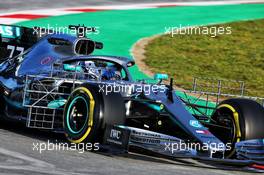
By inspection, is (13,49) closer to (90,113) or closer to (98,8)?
(90,113)

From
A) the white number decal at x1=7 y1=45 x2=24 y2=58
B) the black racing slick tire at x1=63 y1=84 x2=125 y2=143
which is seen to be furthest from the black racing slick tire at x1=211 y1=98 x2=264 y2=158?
the white number decal at x1=7 y1=45 x2=24 y2=58

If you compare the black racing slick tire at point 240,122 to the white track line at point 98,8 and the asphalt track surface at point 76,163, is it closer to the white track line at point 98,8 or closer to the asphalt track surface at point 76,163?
the asphalt track surface at point 76,163

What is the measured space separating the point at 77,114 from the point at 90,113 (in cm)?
38

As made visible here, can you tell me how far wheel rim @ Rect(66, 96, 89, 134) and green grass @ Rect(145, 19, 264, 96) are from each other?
6784 millimetres

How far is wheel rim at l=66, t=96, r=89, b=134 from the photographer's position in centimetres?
867

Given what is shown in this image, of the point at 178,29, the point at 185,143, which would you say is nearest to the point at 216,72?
the point at 178,29

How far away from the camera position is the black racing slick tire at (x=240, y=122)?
879 cm

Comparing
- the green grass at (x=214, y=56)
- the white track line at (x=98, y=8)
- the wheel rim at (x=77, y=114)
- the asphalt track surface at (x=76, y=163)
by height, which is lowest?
the asphalt track surface at (x=76, y=163)

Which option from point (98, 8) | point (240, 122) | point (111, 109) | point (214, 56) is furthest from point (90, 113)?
point (98, 8)

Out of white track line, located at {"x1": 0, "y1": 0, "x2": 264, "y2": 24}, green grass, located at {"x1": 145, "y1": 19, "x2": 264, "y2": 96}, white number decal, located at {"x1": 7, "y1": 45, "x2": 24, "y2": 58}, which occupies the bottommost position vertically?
white number decal, located at {"x1": 7, "y1": 45, "x2": 24, "y2": 58}

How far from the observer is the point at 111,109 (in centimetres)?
842

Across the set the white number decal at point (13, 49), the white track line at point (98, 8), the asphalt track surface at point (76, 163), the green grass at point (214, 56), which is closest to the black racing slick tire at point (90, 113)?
the asphalt track surface at point (76, 163)

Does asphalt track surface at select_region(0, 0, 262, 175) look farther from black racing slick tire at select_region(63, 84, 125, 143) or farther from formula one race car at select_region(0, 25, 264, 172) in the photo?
black racing slick tire at select_region(63, 84, 125, 143)

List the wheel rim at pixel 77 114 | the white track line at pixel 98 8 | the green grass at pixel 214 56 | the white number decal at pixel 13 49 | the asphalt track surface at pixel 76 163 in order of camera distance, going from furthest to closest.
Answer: the white track line at pixel 98 8 → the green grass at pixel 214 56 → the white number decal at pixel 13 49 → the wheel rim at pixel 77 114 → the asphalt track surface at pixel 76 163
